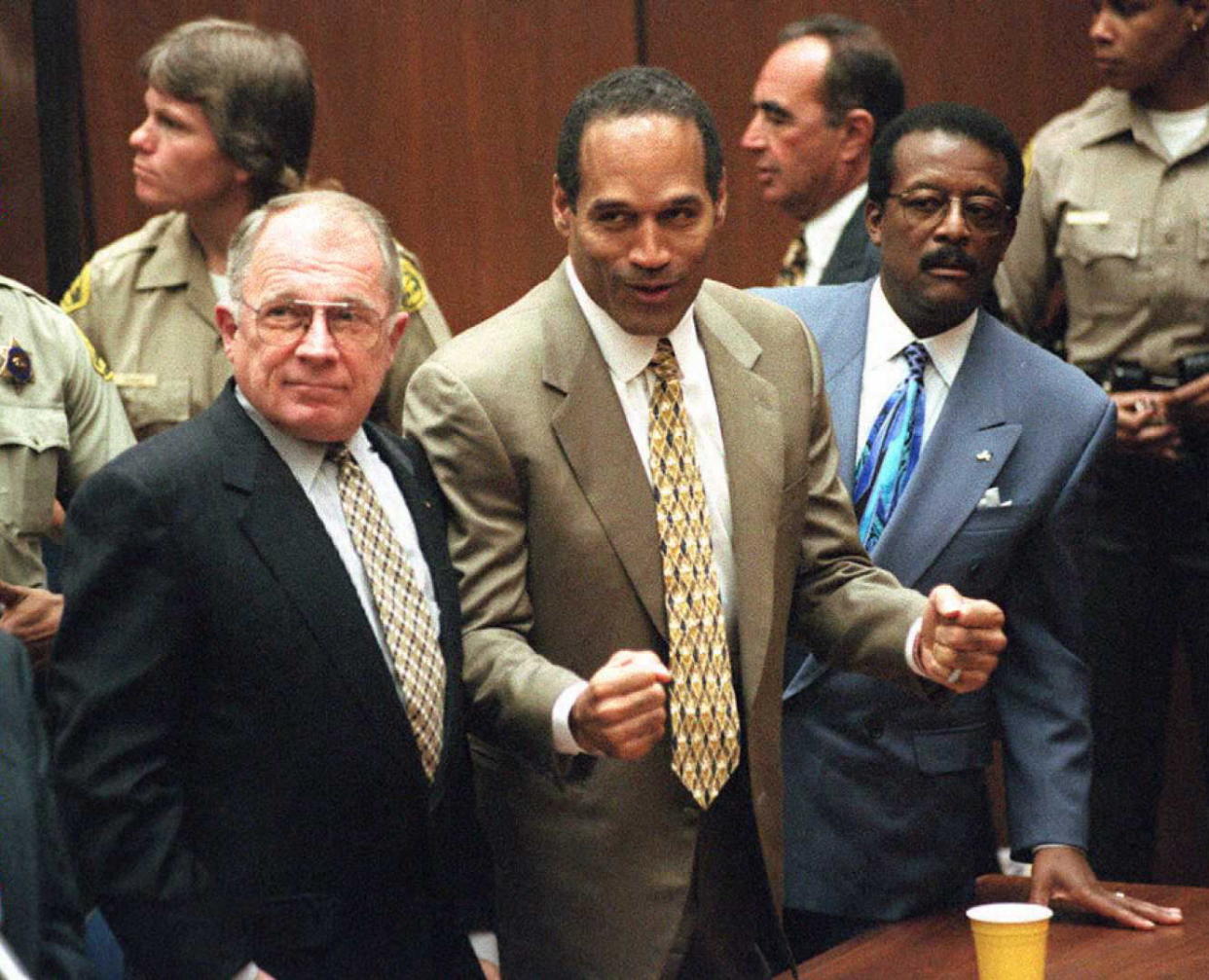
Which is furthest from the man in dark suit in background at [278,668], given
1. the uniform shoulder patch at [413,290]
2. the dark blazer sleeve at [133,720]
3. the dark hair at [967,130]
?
the uniform shoulder patch at [413,290]

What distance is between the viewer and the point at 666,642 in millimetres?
2379

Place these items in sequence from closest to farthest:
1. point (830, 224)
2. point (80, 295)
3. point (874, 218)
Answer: point (874, 218) → point (80, 295) → point (830, 224)

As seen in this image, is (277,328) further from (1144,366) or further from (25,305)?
(1144,366)

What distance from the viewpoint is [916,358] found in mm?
3023

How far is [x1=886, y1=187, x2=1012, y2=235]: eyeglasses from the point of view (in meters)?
3.02

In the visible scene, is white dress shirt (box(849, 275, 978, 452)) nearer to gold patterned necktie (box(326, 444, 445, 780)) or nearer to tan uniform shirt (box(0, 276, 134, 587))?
gold patterned necktie (box(326, 444, 445, 780))

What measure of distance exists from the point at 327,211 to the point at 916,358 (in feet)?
3.40

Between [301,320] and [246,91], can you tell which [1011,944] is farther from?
[246,91]

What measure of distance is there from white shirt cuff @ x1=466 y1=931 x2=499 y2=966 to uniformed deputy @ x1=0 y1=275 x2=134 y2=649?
0.82 meters

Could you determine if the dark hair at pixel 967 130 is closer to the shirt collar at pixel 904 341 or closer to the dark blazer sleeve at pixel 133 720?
the shirt collar at pixel 904 341

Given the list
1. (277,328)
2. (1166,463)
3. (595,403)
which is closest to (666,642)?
(595,403)

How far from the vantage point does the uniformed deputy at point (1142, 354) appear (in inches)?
153

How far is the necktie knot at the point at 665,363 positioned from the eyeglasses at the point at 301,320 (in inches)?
14.0


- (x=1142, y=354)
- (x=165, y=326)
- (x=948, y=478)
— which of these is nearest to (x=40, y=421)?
(x=165, y=326)
